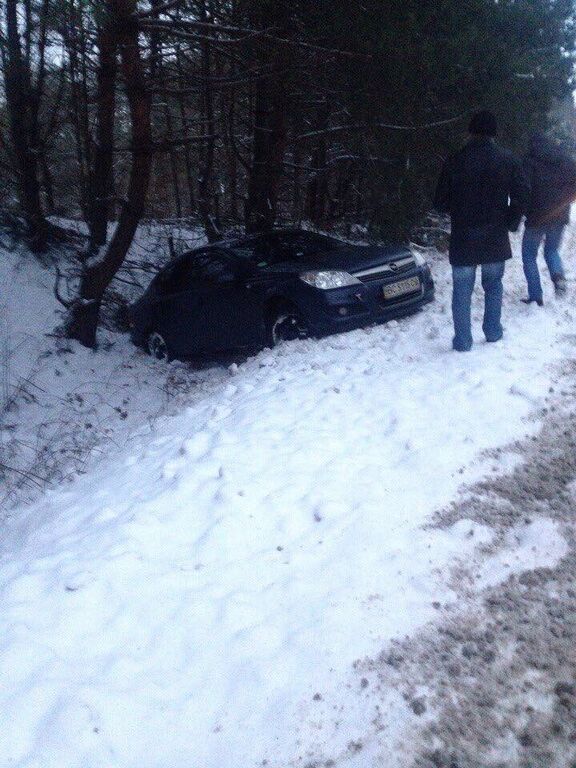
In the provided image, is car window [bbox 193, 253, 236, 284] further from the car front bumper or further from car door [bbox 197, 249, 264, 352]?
the car front bumper

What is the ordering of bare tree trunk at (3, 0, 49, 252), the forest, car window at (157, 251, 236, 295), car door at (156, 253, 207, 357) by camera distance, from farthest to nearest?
bare tree trunk at (3, 0, 49, 252), the forest, car door at (156, 253, 207, 357), car window at (157, 251, 236, 295)

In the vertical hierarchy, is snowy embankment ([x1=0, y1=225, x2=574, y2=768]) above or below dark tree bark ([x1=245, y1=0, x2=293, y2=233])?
below

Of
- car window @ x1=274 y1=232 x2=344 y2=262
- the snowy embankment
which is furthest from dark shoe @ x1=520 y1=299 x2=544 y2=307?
car window @ x1=274 y1=232 x2=344 y2=262

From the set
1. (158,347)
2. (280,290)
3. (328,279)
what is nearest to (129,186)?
(158,347)

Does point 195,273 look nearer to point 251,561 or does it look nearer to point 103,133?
point 103,133

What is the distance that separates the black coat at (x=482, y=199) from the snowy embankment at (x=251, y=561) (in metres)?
0.91

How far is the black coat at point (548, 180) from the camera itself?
7.98 m

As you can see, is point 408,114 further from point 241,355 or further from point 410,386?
point 410,386

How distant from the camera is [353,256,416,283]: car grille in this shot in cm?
823

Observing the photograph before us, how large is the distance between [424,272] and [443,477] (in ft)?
15.4

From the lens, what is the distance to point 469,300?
22.0 ft

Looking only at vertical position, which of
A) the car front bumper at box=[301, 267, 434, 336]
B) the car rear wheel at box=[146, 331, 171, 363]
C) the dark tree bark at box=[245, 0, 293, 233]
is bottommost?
the car rear wheel at box=[146, 331, 171, 363]

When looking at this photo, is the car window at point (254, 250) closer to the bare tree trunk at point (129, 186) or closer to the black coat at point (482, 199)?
the bare tree trunk at point (129, 186)

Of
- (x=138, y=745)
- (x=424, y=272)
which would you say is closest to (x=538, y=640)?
(x=138, y=745)
